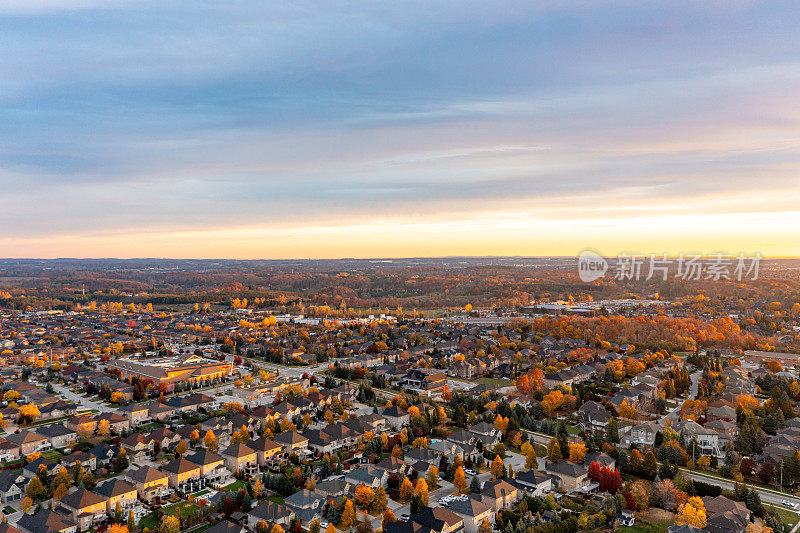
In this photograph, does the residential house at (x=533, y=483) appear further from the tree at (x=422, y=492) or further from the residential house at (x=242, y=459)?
the residential house at (x=242, y=459)

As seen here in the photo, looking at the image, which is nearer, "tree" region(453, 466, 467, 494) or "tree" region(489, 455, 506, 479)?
"tree" region(453, 466, 467, 494)

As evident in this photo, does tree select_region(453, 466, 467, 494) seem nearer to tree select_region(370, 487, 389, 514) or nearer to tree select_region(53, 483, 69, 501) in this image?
tree select_region(370, 487, 389, 514)

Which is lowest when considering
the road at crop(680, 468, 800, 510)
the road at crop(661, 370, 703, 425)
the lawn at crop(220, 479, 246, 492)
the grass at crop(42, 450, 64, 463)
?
the grass at crop(42, 450, 64, 463)

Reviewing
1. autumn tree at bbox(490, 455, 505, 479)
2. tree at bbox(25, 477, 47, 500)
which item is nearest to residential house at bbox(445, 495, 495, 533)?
autumn tree at bbox(490, 455, 505, 479)

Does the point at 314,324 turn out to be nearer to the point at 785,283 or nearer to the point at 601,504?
the point at 601,504

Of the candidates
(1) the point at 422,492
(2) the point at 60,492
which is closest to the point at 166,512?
(2) the point at 60,492

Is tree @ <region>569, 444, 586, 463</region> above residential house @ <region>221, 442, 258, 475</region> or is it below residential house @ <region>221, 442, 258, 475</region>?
above

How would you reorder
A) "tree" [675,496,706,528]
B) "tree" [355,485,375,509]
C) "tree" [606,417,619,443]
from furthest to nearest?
"tree" [606,417,619,443]
"tree" [355,485,375,509]
"tree" [675,496,706,528]

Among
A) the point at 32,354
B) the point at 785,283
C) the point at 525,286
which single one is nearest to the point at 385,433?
the point at 32,354
